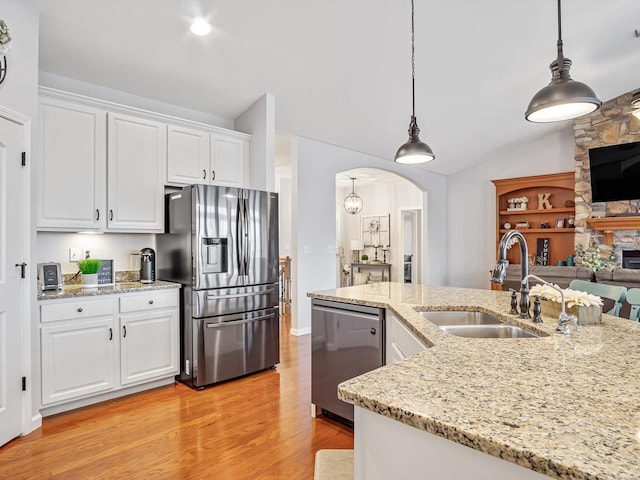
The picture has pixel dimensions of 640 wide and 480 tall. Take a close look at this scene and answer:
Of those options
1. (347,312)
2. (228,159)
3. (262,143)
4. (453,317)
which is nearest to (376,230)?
(262,143)

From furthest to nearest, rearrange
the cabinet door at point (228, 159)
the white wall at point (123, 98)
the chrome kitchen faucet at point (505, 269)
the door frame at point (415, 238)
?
the door frame at point (415, 238) → the cabinet door at point (228, 159) → the white wall at point (123, 98) → the chrome kitchen faucet at point (505, 269)

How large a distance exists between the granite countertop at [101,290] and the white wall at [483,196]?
21.4 ft

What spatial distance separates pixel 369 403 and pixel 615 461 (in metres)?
0.47

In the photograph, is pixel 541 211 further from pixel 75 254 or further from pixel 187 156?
pixel 75 254

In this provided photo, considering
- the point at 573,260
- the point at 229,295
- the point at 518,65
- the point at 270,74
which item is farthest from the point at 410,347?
the point at 573,260

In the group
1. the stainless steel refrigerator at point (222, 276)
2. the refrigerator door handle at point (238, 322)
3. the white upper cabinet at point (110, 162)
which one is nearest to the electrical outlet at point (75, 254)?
the white upper cabinet at point (110, 162)

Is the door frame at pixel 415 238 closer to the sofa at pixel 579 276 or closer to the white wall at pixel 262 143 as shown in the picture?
the sofa at pixel 579 276

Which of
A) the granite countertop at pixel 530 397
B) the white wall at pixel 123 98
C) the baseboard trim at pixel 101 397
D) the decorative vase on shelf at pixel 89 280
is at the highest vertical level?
the white wall at pixel 123 98

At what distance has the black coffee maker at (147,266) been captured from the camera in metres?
3.62

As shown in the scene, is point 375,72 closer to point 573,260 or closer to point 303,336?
point 303,336

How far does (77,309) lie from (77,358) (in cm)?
36

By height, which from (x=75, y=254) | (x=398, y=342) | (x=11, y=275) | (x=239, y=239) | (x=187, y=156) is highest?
(x=187, y=156)

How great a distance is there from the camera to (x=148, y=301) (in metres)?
3.27

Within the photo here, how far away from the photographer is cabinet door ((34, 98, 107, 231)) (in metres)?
2.92
